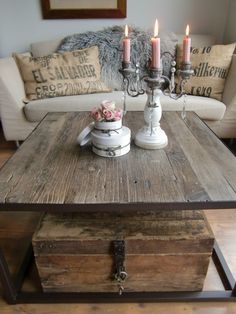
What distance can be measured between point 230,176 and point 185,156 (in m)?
0.20

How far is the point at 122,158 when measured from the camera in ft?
3.45

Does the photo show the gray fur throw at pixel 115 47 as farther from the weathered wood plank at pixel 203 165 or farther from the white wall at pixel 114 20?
the weathered wood plank at pixel 203 165

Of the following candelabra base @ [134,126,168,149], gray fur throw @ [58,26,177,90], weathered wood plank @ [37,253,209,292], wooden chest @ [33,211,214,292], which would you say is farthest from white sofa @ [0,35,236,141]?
weathered wood plank @ [37,253,209,292]

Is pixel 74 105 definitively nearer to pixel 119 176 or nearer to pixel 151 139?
Result: pixel 151 139

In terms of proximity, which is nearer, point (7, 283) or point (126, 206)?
point (126, 206)

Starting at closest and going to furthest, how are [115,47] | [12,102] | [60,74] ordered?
[12,102]
[60,74]
[115,47]

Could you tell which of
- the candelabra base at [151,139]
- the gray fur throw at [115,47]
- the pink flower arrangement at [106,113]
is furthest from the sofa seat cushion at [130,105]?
the pink flower arrangement at [106,113]

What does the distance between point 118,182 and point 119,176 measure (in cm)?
4

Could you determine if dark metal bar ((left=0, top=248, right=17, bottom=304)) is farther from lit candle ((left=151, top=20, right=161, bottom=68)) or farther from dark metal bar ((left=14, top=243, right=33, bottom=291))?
lit candle ((left=151, top=20, right=161, bottom=68))

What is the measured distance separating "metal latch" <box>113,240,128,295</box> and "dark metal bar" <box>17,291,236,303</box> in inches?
1.9

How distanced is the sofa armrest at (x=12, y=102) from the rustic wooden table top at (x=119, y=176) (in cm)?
81

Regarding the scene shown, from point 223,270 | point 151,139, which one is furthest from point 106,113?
point 223,270

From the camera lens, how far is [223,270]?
3.72ft

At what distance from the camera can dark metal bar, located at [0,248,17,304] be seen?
925 mm
